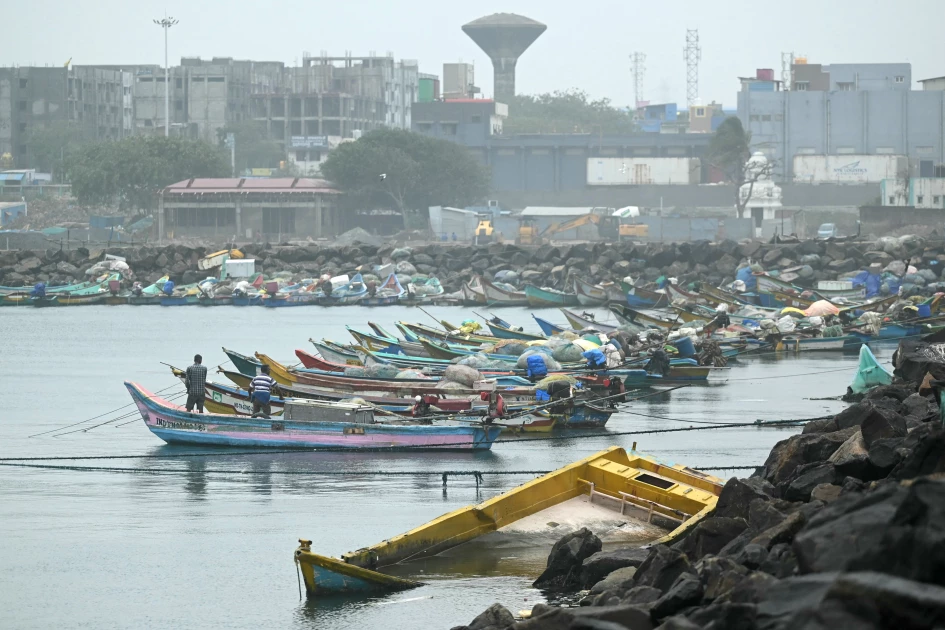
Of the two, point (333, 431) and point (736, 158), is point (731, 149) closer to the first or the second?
point (736, 158)

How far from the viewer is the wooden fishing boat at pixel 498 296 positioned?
62.5 meters

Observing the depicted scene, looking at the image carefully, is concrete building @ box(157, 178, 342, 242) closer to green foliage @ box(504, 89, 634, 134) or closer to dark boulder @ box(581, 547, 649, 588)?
green foliage @ box(504, 89, 634, 134)

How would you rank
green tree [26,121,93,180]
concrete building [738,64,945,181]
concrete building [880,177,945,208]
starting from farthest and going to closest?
green tree [26,121,93,180], concrete building [738,64,945,181], concrete building [880,177,945,208]

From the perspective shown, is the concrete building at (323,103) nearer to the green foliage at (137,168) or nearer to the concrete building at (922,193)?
the green foliage at (137,168)

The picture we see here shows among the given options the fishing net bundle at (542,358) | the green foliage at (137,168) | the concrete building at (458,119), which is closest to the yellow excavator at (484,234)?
the concrete building at (458,119)

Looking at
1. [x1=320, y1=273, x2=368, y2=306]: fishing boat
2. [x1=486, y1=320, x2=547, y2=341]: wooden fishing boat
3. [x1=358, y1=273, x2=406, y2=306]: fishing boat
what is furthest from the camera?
[x1=320, y1=273, x2=368, y2=306]: fishing boat

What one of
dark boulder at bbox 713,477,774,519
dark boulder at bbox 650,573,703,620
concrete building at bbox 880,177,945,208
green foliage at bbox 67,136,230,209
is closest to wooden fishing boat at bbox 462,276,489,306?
concrete building at bbox 880,177,945,208

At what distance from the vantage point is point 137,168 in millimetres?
88438

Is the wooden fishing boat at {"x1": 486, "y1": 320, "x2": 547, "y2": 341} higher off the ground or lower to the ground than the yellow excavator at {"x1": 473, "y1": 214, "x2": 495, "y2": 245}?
lower

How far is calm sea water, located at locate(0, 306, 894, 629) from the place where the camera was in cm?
1404

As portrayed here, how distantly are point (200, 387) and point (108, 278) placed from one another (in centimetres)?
4517

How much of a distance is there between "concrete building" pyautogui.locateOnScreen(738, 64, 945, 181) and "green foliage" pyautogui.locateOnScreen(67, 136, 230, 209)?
3863 centimetres

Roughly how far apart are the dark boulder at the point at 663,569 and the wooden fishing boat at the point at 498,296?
169 ft

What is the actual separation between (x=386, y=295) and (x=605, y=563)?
50366mm
